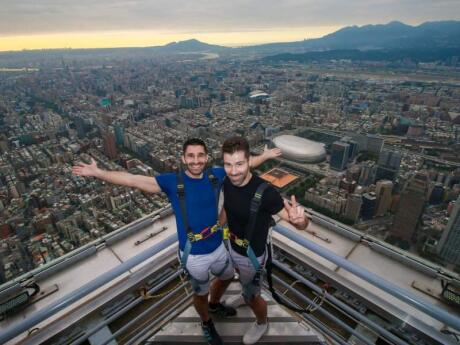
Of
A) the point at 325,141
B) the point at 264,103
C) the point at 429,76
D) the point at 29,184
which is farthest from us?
the point at 429,76

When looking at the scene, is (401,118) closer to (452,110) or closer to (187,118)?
(452,110)

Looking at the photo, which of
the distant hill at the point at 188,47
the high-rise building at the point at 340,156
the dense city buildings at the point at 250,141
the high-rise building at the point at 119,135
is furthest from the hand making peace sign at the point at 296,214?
the distant hill at the point at 188,47

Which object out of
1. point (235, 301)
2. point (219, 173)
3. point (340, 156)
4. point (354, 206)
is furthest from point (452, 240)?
point (219, 173)

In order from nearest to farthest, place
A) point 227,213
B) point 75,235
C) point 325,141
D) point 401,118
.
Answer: point 227,213 < point 75,235 < point 325,141 < point 401,118

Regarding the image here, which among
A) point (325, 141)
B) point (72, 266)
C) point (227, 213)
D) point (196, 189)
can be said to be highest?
point (196, 189)

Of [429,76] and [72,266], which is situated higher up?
[72,266]

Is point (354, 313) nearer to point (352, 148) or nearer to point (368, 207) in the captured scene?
point (368, 207)

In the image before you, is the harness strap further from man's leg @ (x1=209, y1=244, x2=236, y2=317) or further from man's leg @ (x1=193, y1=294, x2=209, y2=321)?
man's leg @ (x1=193, y1=294, x2=209, y2=321)

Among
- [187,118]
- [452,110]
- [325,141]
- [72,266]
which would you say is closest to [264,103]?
[187,118]

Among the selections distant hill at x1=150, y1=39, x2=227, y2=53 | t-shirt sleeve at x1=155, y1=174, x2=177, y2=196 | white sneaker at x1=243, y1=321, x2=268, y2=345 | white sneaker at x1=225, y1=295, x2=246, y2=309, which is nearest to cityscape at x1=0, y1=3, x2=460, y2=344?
t-shirt sleeve at x1=155, y1=174, x2=177, y2=196
